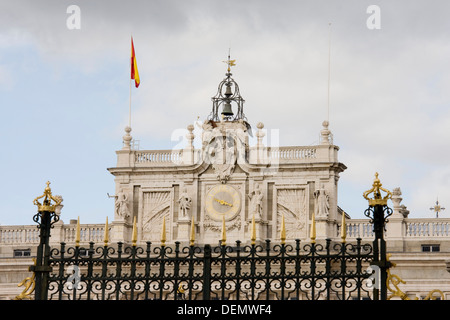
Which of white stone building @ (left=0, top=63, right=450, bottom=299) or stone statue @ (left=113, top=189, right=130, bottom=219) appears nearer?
white stone building @ (left=0, top=63, right=450, bottom=299)

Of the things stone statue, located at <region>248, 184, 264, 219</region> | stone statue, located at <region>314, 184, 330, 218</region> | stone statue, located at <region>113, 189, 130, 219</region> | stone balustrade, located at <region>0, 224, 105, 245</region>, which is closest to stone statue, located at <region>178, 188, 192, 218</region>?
stone statue, located at <region>113, 189, 130, 219</region>

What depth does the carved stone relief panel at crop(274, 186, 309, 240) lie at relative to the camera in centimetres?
6688

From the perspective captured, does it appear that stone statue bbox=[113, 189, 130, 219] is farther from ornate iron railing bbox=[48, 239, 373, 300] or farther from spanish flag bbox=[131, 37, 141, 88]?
ornate iron railing bbox=[48, 239, 373, 300]

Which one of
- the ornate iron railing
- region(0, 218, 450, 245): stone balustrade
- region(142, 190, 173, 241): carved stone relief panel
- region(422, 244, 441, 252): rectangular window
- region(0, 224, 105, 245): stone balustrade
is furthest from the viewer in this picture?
region(142, 190, 173, 241): carved stone relief panel

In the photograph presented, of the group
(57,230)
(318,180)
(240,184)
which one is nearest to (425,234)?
(318,180)

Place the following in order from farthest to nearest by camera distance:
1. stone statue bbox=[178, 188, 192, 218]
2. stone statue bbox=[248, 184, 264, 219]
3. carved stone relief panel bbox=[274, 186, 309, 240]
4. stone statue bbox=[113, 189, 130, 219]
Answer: stone statue bbox=[113, 189, 130, 219]
stone statue bbox=[178, 188, 192, 218]
stone statue bbox=[248, 184, 264, 219]
carved stone relief panel bbox=[274, 186, 309, 240]

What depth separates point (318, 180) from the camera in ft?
221

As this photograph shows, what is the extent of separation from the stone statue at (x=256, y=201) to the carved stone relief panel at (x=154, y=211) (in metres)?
5.01

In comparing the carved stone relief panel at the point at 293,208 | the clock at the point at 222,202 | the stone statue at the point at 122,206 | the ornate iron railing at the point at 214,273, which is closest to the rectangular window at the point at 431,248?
the carved stone relief panel at the point at 293,208

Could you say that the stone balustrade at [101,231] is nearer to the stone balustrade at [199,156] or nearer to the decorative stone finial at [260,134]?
the stone balustrade at [199,156]

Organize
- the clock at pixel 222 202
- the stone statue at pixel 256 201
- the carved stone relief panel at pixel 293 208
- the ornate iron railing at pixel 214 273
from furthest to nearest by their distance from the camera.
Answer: the clock at pixel 222 202, the stone statue at pixel 256 201, the carved stone relief panel at pixel 293 208, the ornate iron railing at pixel 214 273

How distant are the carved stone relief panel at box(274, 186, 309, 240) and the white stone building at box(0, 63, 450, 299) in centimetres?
6

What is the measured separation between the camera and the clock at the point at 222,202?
223ft
